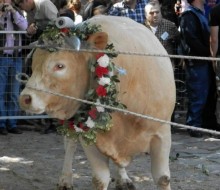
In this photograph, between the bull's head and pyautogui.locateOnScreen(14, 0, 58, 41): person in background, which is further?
pyautogui.locateOnScreen(14, 0, 58, 41): person in background

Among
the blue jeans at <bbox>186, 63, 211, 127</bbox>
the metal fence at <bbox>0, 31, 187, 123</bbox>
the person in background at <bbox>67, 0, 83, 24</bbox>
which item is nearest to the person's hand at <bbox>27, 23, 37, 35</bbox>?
the metal fence at <bbox>0, 31, 187, 123</bbox>

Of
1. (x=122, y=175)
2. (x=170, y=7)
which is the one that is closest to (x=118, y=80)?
(x=122, y=175)

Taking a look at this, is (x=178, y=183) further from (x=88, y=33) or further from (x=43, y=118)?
(x=43, y=118)

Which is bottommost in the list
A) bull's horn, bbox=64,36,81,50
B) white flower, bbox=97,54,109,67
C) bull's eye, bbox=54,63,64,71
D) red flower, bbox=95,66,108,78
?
red flower, bbox=95,66,108,78

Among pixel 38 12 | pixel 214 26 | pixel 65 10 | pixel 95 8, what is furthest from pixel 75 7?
pixel 214 26

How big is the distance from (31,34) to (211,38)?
2533mm

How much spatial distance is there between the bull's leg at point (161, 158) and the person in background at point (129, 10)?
14.9ft

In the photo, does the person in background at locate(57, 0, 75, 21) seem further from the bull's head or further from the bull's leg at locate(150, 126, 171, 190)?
the bull's head

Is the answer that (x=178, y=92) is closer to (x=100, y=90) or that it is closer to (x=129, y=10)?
(x=129, y=10)

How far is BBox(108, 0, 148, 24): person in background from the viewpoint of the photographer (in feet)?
34.2

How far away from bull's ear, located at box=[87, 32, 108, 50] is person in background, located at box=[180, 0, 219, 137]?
4849 millimetres

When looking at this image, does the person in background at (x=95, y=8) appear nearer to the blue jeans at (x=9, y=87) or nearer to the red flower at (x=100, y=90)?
the blue jeans at (x=9, y=87)

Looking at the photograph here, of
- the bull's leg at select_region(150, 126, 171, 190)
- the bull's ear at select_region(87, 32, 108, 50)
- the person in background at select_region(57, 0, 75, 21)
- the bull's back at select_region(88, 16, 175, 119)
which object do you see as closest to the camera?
the bull's ear at select_region(87, 32, 108, 50)

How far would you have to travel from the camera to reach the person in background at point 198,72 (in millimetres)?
10195
